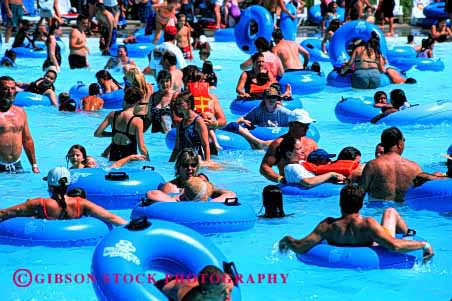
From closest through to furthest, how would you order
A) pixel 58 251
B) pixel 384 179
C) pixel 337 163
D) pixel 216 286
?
pixel 216 286
pixel 58 251
pixel 384 179
pixel 337 163

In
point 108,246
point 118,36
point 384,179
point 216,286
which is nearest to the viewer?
point 216,286

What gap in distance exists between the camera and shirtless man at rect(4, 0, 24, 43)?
20.9 meters

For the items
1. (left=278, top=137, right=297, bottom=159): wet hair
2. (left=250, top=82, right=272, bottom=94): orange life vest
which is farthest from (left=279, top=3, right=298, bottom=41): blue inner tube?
(left=278, top=137, right=297, bottom=159): wet hair

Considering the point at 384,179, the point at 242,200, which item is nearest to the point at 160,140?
the point at 242,200

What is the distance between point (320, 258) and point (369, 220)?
1.53 feet

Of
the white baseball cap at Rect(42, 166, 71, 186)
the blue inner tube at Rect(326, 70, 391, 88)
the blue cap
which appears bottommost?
the blue inner tube at Rect(326, 70, 391, 88)

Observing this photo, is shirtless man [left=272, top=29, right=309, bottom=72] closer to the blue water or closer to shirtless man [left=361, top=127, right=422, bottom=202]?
the blue water

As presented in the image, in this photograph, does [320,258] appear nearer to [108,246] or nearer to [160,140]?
[108,246]

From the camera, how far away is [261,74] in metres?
13.3

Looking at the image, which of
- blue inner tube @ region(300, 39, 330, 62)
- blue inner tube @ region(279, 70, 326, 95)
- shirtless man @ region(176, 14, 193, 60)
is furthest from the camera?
blue inner tube @ region(300, 39, 330, 62)

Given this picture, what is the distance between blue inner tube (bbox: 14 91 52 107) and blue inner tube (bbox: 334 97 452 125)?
13.9 ft

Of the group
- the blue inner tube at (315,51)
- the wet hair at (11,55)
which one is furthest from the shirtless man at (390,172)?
the wet hair at (11,55)

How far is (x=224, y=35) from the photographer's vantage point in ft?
73.6

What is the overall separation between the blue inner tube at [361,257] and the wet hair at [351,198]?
0.32m
